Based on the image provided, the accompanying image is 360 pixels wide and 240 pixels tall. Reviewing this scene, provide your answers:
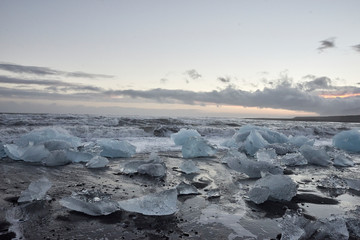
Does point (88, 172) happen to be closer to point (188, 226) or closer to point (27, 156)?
point (27, 156)

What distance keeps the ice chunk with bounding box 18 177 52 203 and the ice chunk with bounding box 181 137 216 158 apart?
363 cm

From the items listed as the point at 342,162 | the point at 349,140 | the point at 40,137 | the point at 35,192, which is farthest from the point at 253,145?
the point at 35,192

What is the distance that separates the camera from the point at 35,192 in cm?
263

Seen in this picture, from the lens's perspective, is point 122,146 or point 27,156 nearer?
point 27,156

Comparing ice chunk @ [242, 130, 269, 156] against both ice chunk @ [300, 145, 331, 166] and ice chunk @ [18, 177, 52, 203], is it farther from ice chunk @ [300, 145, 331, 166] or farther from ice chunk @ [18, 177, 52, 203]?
ice chunk @ [18, 177, 52, 203]

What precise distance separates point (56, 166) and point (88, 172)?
763mm

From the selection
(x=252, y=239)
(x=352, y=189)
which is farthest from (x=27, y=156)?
(x=352, y=189)

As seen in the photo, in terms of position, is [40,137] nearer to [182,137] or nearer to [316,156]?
[182,137]

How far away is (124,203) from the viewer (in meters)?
2.43

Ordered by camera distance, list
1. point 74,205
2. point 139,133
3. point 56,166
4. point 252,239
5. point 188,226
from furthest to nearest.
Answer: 1. point 139,133
2. point 56,166
3. point 74,205
4. point 188,226
5. point 252,239

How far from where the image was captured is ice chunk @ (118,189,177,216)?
2.37m

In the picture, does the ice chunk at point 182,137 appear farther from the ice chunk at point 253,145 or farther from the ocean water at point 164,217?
the ocean water at point 164,217

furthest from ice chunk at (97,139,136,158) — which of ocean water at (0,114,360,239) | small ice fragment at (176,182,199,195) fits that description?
small ice fragment at (176,182,199,195)

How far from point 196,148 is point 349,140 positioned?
5.50 m
